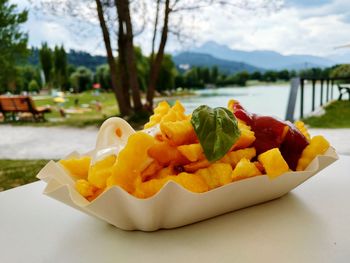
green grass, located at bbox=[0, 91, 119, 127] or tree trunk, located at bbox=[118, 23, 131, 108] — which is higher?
tree trunk, located at bbox=[118, 23, 131, 108]

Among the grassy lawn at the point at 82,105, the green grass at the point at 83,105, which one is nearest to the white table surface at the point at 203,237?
the green grass at the point at 83,105

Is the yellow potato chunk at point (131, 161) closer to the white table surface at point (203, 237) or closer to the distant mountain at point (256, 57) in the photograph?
the white table surface at point (203, 237)

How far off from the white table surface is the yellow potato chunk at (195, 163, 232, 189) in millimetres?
52

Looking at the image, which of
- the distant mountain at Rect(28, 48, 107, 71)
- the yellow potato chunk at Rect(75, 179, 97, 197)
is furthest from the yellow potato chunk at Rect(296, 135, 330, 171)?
the distant mountain at Rect(28, 48, 107, 71)

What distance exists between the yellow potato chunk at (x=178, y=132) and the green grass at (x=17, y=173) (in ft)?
6.09

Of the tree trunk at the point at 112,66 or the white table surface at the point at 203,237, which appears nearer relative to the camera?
the white table surface at the point at 203,237

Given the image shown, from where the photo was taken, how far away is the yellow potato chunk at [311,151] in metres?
0.45

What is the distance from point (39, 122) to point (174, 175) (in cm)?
482

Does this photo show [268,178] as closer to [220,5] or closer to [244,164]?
[244,164]

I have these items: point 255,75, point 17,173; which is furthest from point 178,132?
A: point 255,75

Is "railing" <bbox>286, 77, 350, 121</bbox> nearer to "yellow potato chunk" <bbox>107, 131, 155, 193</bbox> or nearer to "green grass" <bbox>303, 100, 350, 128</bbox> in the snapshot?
"green grass" <bbox>303, 100, 350, 128</bbox>

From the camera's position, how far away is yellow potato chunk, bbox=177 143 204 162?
38cm

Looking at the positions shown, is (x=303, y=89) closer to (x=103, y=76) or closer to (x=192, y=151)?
(x=103, y=76)

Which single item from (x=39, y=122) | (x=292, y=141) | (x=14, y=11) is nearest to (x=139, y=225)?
(x=292, y=141)
